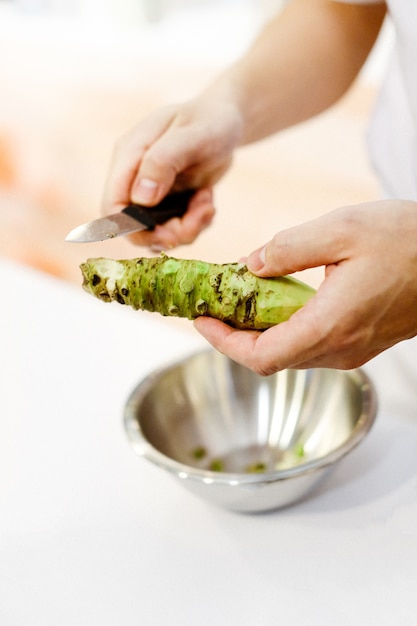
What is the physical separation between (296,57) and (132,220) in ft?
1.33

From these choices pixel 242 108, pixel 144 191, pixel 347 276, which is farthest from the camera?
pixel 242 108

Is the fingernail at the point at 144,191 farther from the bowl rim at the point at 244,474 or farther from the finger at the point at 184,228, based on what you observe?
the bowl rim at the point at 244,474

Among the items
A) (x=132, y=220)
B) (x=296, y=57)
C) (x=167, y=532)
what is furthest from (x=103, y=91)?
(x=167, y=532)

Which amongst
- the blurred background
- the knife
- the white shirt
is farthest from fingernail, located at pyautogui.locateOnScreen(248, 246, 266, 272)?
the blurred background

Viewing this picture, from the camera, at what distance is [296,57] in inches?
43.1

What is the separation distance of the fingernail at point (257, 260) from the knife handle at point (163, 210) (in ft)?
0.76

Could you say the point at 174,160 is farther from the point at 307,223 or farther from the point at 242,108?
the point at 307,223

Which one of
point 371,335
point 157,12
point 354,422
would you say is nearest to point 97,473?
point 354,422

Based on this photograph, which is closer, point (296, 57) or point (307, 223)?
point (307, 223)

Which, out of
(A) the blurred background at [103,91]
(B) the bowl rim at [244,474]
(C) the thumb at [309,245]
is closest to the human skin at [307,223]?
(C) the thumb at [309,245]

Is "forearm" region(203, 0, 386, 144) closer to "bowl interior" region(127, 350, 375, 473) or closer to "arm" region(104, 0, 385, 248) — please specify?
"arm" region(104, 0, 385, 248)

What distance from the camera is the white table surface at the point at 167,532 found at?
745 mm

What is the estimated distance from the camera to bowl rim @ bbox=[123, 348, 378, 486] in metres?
0.77

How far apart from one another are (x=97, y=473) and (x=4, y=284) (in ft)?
1.85
